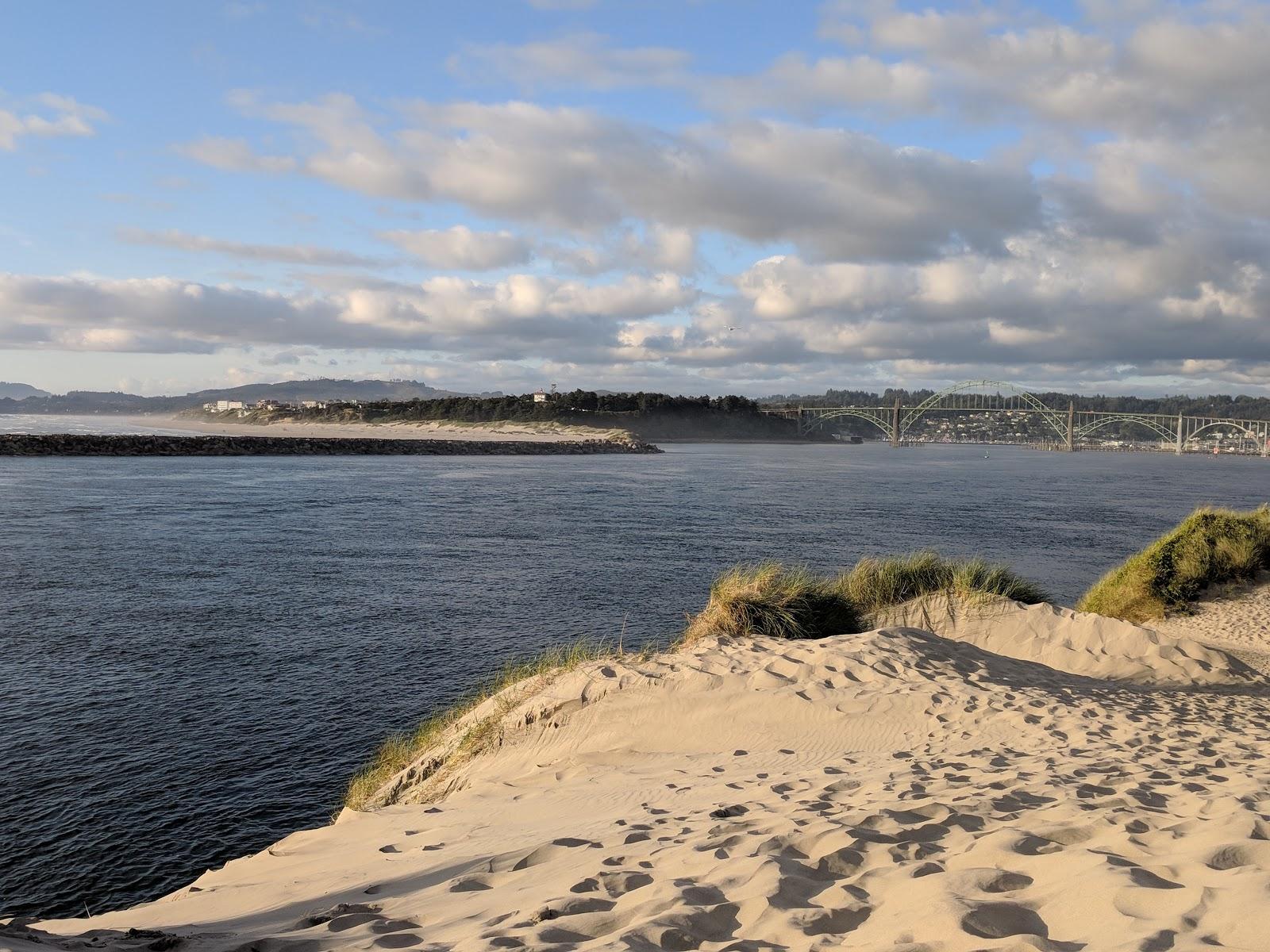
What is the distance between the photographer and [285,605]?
19.9 metres

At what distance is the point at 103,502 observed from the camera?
4084cm

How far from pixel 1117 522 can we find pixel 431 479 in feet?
145

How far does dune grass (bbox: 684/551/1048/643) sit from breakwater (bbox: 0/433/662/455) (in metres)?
82.9

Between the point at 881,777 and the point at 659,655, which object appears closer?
the point at 881,777

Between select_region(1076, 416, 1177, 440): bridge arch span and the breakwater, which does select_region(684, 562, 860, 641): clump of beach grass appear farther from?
select_region(1076, 416, 1177, 440): bridge arch span

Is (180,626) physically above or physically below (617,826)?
below

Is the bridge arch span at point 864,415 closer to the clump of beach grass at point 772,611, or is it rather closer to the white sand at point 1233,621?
the white sand at point 1233,621

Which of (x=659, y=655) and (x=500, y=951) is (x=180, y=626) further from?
(x=500, y=951)

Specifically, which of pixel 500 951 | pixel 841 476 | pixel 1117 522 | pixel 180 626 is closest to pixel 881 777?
pixel 500 951

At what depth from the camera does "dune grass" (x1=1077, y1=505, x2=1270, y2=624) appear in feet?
63.8

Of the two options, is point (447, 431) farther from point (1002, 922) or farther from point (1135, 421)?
point (1002, 922)

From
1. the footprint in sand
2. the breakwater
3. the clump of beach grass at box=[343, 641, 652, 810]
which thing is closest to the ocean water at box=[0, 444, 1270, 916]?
the clump of beach grass at box=[343, 641, 652, 810]

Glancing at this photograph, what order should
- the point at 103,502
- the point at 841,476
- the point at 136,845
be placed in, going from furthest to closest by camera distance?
the point at 841,476 < the point at 103,502 < the point at 136,845

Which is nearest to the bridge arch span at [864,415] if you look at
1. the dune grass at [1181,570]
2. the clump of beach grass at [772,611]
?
the dune grass at [1181,570]
